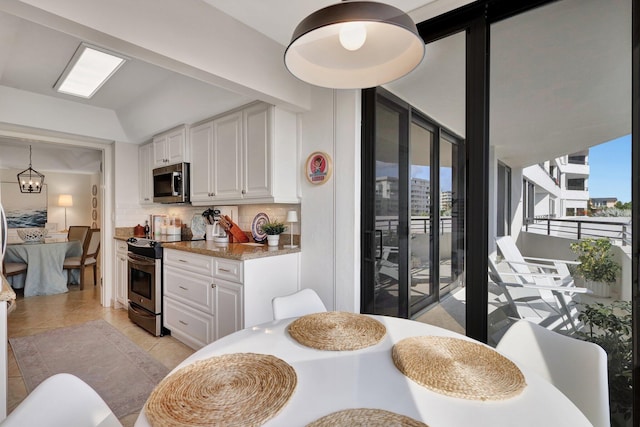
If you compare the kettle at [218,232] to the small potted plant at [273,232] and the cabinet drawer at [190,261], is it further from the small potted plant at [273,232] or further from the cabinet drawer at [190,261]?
the small potted plant at [273,232]

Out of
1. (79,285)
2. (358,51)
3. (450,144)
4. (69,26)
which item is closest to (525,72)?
(450,144)

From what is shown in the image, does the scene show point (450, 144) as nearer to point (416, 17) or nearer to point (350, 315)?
point (416, 17)

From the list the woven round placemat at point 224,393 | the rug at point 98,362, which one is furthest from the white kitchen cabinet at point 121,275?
the woven round placemat at point 224,393

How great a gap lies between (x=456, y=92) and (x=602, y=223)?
1.06 metres

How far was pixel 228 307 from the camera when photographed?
241 centimetres

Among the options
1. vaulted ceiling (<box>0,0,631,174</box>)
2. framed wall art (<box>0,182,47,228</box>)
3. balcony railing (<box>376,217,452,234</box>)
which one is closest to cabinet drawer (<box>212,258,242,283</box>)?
balcony railing (<box>376,217,452,234</box>)

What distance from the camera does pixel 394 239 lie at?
2.28m

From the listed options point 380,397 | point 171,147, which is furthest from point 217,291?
point 171,147

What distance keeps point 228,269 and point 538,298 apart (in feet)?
6.85

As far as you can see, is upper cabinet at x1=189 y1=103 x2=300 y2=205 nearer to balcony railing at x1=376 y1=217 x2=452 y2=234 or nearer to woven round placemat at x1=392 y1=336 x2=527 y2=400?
balcony railing at x1=376 y1=217 x2=452 y2=234

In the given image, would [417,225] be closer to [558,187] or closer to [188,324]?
[558,187]

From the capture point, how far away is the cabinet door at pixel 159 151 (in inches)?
147

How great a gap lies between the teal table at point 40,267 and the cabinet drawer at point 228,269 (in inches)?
156

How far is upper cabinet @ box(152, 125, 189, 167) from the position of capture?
3.47 meters
